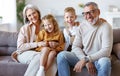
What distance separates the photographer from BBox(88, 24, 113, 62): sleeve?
2586 mm

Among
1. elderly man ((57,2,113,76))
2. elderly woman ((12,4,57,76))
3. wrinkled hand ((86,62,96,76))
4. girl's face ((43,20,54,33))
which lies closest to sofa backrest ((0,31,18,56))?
elderly woman ((12,4,57,76))

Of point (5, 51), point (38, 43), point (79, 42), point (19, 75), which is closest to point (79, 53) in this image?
point (79, 42)

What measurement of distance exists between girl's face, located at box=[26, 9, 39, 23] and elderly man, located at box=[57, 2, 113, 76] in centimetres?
63

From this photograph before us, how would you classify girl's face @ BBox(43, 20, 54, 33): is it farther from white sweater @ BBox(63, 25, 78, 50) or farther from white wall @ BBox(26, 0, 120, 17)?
white wall @ BBox(26, 0, 120, 17)

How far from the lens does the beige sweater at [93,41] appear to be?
261 cm

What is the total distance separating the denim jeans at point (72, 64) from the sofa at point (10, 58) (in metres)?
0.13

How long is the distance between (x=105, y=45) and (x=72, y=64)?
0.43m

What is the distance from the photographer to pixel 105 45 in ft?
8.59

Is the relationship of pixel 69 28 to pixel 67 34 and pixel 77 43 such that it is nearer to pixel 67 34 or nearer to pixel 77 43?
pixel 67 34

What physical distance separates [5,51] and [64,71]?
115 cm

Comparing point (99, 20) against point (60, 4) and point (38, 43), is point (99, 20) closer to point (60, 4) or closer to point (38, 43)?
point (38, 43)

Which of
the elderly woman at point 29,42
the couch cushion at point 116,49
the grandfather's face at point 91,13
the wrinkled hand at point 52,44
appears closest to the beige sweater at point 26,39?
the elderly woman at point 29,42

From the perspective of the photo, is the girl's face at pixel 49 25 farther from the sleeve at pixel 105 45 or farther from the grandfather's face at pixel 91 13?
the sleeve at pixel 105 45

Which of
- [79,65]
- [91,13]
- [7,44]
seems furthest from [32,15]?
[79,65]
